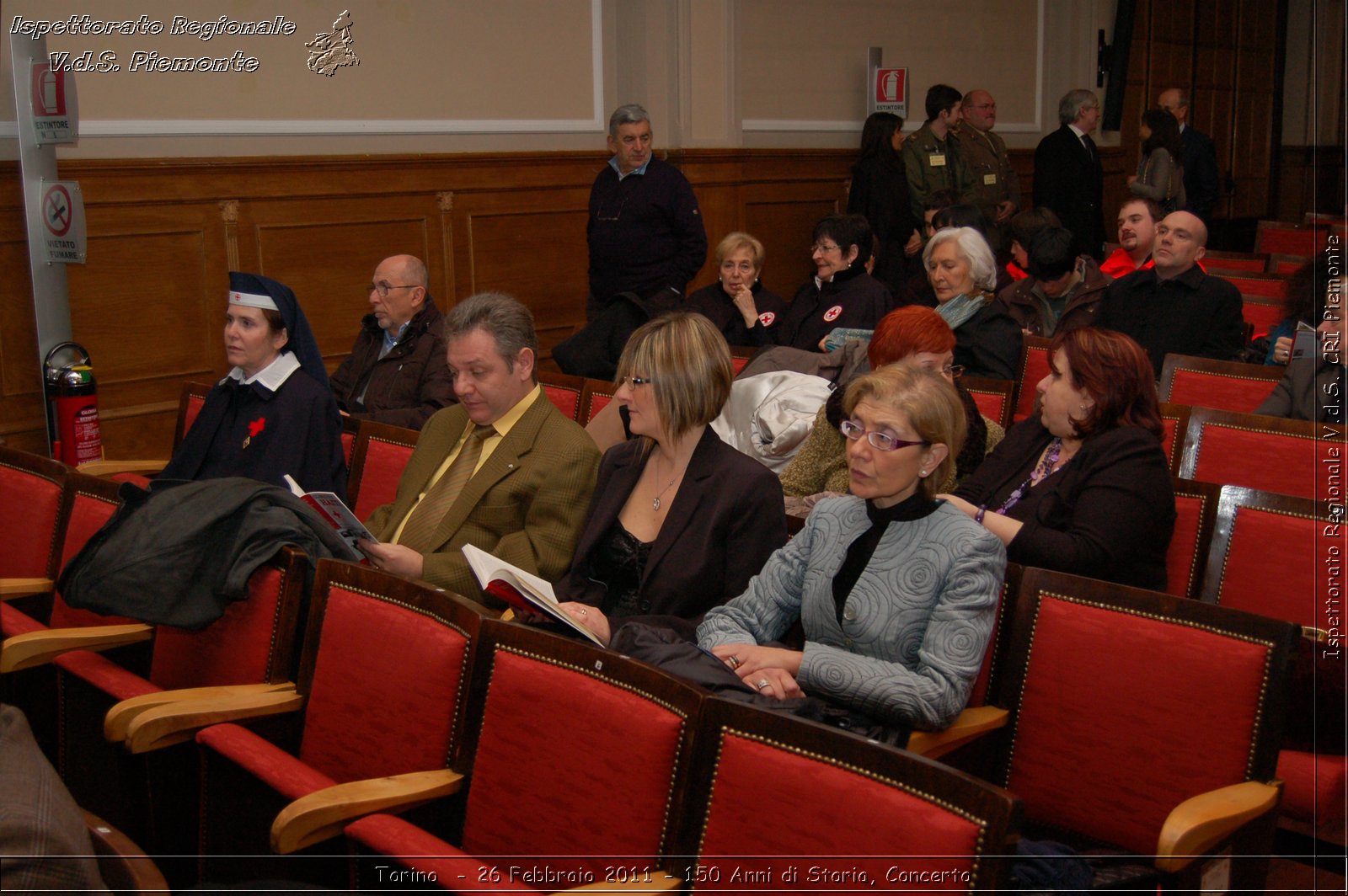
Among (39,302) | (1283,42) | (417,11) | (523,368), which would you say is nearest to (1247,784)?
(523,368)

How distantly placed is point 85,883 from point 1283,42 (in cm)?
1413

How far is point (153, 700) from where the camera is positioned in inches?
90.1

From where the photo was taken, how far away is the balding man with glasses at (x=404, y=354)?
4.68 meters

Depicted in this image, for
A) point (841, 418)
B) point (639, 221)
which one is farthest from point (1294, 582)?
point (639, 221)

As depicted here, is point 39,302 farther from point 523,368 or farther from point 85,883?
point 85,883

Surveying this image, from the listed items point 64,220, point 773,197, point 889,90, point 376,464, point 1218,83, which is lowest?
point 376,464

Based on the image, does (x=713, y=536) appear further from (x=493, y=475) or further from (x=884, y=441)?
(x=493, y=475)

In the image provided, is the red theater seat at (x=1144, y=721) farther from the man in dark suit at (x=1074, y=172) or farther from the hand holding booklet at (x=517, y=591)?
the man in dark suit at (x=1074, y=172)

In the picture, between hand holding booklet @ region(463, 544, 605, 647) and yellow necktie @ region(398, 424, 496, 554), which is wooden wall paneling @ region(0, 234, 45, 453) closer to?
Answer: yellow necktie @ region(398, 424, 496, 554)

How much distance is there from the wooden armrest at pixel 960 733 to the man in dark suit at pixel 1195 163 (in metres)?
7.87

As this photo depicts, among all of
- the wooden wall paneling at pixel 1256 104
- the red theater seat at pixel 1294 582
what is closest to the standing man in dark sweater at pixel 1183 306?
the red theater seat at pixel 1294 582

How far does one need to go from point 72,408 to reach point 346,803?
3.76 metres

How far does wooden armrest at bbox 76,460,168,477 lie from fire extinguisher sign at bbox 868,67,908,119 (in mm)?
5937

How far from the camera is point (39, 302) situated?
5.11 metres
